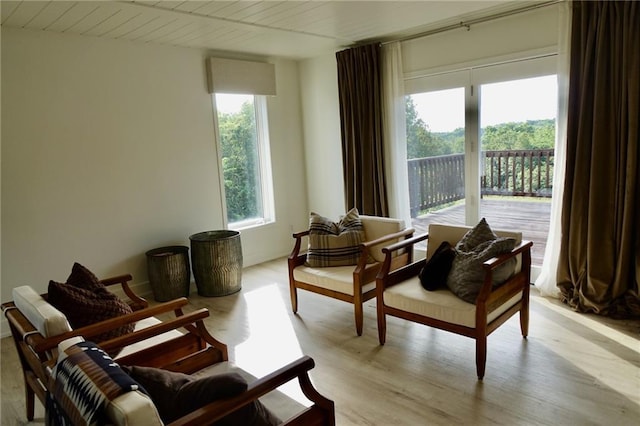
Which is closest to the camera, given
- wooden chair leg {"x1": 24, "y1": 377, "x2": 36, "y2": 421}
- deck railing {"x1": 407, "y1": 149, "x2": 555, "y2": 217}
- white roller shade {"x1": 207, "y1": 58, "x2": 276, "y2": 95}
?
wooden chair leg {"x1": 24, "y1": 377, "x2": 36, "y2": 421}

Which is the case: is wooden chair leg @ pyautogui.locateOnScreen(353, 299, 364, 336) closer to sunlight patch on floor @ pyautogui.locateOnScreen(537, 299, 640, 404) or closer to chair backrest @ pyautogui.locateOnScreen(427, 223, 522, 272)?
chair backrest @ pyautogui.locateOnScreen(427, 223, 522, 272)

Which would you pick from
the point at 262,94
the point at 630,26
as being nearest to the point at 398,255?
the point at 630,26

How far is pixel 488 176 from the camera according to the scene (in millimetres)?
4125

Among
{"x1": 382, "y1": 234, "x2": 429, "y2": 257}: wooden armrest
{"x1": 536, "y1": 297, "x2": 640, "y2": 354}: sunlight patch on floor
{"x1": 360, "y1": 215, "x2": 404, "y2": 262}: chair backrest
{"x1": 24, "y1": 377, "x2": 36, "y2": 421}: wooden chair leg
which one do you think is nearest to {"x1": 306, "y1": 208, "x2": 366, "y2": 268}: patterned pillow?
{"x1": 360, "y1": 215, "x2": 404, "y2": 262}: chair backrest

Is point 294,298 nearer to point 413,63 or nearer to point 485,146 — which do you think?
point 485,146

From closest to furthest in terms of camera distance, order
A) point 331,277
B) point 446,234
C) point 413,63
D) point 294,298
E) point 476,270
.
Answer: point 476,270 → point 446,234 → point 331,277 → point 294,298 → point 413,63

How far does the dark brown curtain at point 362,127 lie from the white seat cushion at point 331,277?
145cm

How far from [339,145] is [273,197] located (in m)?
0.98

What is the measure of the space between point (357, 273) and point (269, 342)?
793 mm

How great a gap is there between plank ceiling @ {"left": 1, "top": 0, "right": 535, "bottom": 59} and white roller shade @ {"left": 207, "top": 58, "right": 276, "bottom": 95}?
0.70 ft

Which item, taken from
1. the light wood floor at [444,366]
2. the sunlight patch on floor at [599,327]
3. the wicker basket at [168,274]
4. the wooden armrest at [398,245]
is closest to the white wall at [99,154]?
the wicker basket at [168,274]

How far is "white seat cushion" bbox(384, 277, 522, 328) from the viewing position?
2512mm

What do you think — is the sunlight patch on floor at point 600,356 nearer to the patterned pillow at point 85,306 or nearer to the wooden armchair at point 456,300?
the wooden armchair at point 456,300

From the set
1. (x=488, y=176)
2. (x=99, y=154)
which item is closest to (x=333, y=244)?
(x=488, y=176)
